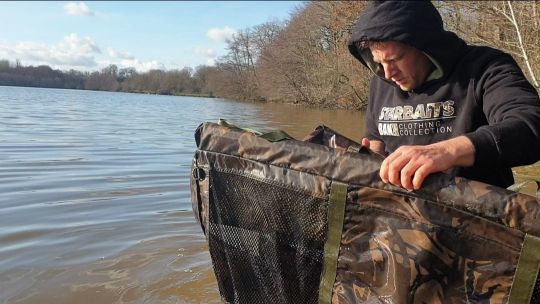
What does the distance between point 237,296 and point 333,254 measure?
2.28 ft

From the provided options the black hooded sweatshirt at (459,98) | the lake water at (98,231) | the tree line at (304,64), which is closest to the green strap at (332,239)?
the black hooded sweatshirt at (459,98)

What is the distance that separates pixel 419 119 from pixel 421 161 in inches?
31.1

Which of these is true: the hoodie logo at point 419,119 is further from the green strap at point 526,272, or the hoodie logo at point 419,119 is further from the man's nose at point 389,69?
the green strap at point 526,272

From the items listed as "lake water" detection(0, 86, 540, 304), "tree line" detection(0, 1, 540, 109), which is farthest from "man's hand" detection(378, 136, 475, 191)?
"tree line" detection(0, 1, 540, 109)

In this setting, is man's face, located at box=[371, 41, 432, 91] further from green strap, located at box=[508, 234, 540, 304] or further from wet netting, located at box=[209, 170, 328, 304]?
green strap, located at box=[508, 234, 540, 304]

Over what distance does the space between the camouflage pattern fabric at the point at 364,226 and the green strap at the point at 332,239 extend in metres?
0.02

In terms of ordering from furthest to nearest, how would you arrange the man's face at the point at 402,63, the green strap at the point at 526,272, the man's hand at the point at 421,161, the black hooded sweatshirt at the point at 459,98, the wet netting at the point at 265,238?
the man's face at the point at 402,63, the wet netting at the point at 265,238, the black hooded sweatshirt at the point at 459,98, the man's hand at the point at 421,161, the green strap at the point at 526,272

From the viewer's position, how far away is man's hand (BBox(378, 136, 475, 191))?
1784 millimetres

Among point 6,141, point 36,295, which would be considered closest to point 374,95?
point 36,295

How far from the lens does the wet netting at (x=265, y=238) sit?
85.3 inches

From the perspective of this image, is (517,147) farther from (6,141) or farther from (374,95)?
(6,141)

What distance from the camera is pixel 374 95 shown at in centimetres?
Result: 295

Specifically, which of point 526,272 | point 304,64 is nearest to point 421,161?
point 526,272

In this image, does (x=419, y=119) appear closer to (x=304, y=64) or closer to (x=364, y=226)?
(x=364, y=226)
